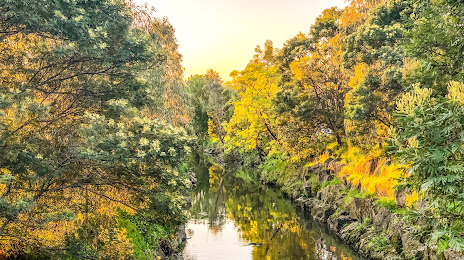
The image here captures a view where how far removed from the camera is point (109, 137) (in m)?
8.34

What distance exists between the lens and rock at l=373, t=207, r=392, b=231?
55.7 ft

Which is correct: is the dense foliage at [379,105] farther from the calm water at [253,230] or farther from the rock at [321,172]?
the calm water at [253,230]

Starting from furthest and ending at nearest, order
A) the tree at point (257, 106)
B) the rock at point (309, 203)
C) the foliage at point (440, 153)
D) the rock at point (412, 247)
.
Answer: the tree at point (257, 106) < the rock at point (309, 203) < the rock at point (412, 247) < the foliage at point (440, 153)

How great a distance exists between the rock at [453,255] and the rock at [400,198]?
5540 mm

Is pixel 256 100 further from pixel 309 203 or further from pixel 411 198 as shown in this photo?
pixel 411 198

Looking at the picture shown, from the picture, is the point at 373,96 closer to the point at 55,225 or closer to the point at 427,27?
the point at 427,27

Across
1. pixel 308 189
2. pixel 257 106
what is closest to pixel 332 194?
pixel 308 189

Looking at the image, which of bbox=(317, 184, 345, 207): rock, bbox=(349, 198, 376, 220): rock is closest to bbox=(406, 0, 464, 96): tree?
bbox=(349, 198, 376, 220): rock

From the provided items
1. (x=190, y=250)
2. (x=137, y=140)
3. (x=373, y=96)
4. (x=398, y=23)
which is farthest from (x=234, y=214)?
(x=137, y=140)

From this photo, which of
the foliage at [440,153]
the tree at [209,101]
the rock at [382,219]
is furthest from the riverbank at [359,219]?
the tree at [209,101]

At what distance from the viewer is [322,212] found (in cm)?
2412

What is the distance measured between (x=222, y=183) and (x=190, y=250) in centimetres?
2247

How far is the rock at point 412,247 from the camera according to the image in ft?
44.7

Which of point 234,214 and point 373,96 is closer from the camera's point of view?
point 373,96
